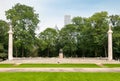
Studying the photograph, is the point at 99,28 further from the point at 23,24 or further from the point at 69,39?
the point at 23,24

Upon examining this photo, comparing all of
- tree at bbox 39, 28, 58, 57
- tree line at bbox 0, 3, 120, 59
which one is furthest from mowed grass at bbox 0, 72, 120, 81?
tree at bbox 39, 28, 58, 57

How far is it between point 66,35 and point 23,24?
1383 centimetres

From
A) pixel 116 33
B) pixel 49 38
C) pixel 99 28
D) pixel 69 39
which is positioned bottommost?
pixel 69 39

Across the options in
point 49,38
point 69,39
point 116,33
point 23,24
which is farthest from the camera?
point 49,38

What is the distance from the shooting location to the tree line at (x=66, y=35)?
6284 cm

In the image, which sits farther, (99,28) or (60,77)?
(99,28)

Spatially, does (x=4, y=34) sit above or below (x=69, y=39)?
above

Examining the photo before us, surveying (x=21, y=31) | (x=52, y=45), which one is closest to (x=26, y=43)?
(x=21, y=31)

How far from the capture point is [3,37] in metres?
65.1

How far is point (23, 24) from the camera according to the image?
211 feet

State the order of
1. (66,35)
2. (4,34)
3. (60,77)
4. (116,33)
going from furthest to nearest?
(66,35) < (4,34) < (116,33) < (60,77)

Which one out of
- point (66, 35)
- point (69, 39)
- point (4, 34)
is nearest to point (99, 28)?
point (69, 39)

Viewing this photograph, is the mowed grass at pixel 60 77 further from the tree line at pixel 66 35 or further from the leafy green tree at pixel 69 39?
the leafy green tree at pixel 69 39

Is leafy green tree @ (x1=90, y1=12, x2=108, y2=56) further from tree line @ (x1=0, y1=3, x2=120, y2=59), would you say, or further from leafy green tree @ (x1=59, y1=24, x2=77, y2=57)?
leafy green tree @ (x1=59, y1=24, x2=77, y2=57)
